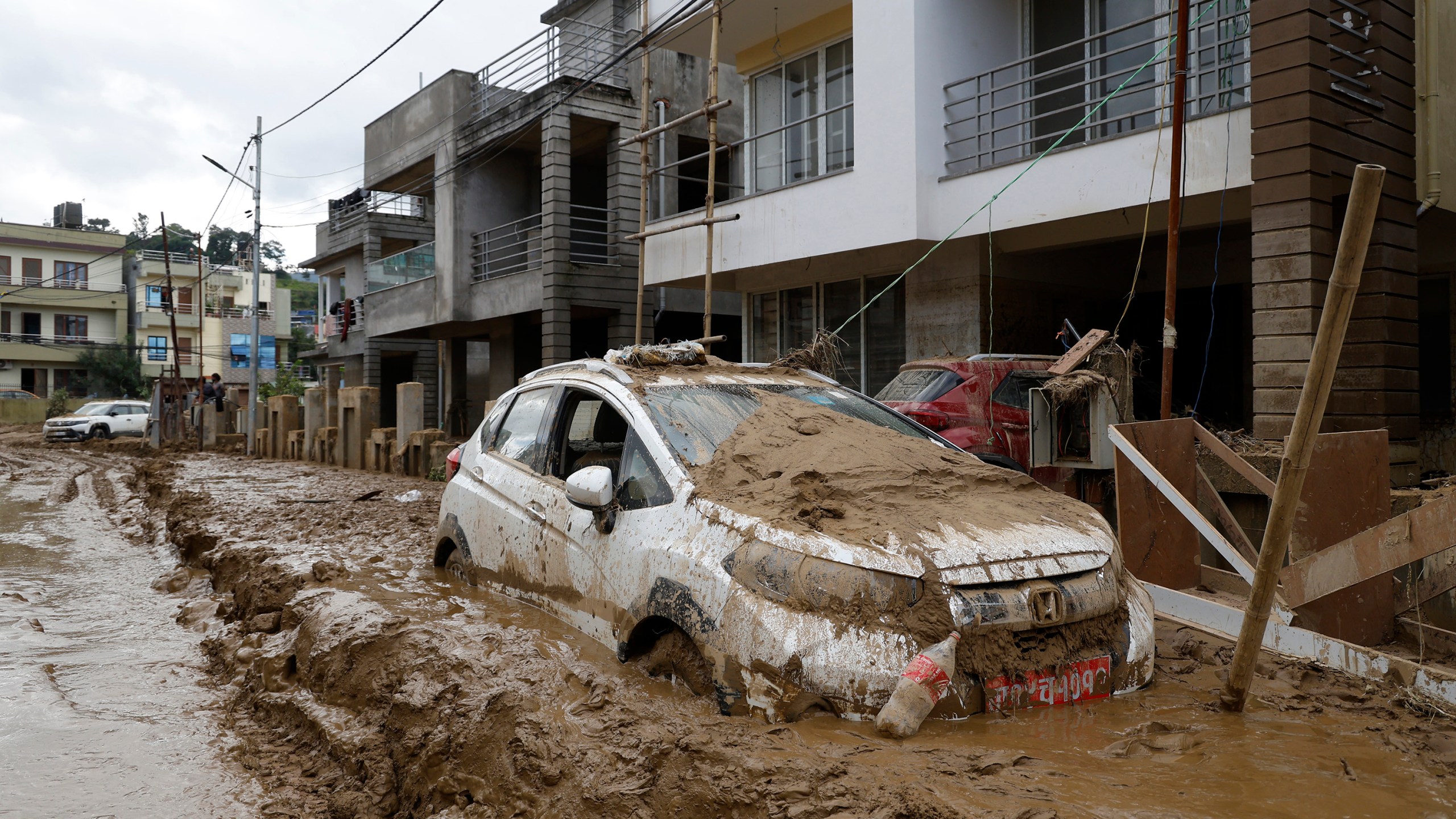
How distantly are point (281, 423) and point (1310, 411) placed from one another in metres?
24.3

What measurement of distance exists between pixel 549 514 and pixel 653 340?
14699 millimetres

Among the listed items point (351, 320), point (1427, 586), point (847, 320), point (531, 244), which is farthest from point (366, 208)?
point (1427, 586)

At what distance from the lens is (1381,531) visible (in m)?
3.99

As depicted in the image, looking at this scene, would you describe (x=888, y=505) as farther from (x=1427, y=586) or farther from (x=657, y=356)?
(x=1427, y=586)

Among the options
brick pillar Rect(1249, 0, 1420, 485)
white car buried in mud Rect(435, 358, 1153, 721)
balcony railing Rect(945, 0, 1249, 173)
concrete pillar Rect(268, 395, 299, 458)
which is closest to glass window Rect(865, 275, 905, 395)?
balcony railing Rect(945, 0, 1249, 173)

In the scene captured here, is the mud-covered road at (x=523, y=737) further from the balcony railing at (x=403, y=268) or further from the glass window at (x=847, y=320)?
the balcony railing at (x=403, y=268)

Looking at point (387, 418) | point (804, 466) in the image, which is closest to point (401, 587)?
point (804, 466)

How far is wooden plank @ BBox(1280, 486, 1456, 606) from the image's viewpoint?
12.7 feet

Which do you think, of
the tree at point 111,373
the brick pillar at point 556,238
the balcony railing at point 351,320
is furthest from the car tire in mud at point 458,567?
the tree at point 111,373

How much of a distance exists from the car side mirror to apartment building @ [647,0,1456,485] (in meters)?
6.07

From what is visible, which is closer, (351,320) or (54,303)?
(351,320)

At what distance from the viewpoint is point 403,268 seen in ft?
77.0

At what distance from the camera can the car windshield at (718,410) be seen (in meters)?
4.18

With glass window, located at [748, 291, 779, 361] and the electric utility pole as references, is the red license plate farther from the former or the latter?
the electric utility pole
